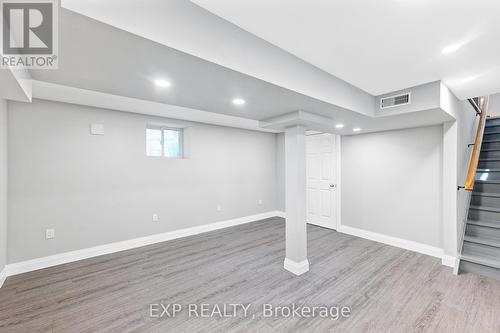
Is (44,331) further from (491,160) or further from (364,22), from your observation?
(491,160)

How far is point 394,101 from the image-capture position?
286 cm

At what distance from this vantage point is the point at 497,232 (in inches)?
119

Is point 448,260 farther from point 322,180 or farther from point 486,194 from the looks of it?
point 322,180

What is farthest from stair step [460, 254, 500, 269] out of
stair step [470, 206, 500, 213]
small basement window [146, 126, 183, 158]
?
small basement window [146, 126, 183, 158]

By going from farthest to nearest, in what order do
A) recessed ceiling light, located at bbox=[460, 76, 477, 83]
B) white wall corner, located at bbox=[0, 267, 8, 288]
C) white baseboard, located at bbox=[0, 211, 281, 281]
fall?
1. white baseboard, located at bbox=[0, 211, 281, 281]
2. white wall corner, located at bbox=[0, 267, 8, 288]
3. recessed ceiling light, located at bbox=[460, 76, 477, 83]

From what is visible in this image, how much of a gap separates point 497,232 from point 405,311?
2.20m

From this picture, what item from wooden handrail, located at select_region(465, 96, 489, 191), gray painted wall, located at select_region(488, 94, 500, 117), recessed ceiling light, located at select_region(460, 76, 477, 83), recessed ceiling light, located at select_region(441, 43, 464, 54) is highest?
gray painted wall, located at select_region(488, 94, 500, 117)

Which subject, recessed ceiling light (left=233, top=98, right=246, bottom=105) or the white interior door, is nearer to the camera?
recessed ceiling light (left=233, top=98, right=246, bottom=105)

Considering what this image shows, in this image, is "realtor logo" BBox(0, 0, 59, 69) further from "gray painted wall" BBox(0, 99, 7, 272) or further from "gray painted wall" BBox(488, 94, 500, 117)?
"gray painted wall" BBox(488, 94, 500, 117)

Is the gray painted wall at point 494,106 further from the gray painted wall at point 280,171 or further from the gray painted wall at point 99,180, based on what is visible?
the gray painted wall at point 99,180

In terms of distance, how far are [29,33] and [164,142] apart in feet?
10.0

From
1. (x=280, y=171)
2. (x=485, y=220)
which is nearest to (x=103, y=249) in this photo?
(x=280, y=171)

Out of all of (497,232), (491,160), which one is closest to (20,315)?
(497,232)

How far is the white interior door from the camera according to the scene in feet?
15.9
